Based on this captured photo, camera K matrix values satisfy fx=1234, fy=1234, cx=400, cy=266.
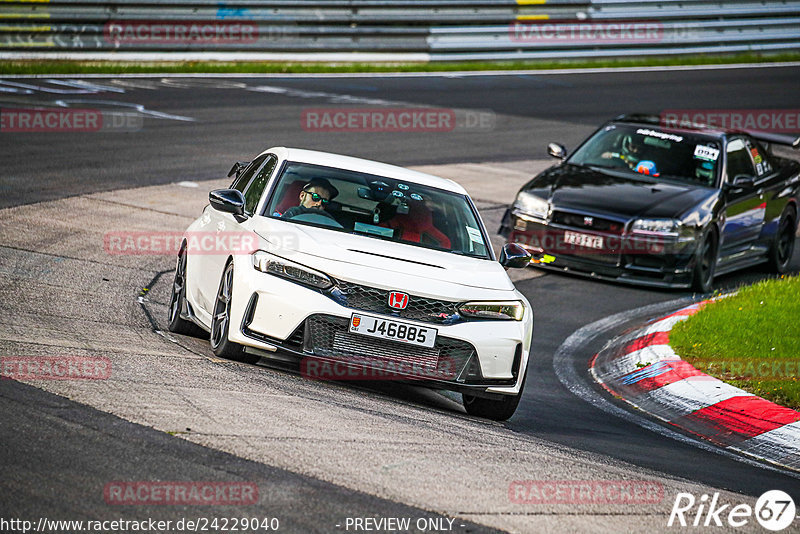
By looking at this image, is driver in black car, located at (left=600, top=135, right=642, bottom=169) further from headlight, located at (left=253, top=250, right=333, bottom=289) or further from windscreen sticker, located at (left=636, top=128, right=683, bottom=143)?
headlight, located at (left=253, top=250, right=333, bottom=289)

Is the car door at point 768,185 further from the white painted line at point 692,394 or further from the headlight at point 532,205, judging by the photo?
the white painted line at point 692,394

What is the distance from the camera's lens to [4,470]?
4926mm

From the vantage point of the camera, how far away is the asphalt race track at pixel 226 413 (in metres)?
5.14

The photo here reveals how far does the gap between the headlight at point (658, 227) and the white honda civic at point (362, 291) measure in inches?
178

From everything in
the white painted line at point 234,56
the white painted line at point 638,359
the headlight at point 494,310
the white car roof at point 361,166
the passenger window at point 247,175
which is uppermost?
the white car roof at point 361,166

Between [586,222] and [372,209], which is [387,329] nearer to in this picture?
[372,209]

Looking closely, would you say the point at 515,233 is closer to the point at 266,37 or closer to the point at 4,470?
the point at 4,470

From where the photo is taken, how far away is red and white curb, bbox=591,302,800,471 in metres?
7.98

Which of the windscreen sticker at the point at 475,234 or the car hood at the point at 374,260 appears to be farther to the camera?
the windscreen sticker at the point at 475,234

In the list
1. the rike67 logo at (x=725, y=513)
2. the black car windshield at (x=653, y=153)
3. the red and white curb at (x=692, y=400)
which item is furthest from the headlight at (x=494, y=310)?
the black car windshield at (x=653, y=153)

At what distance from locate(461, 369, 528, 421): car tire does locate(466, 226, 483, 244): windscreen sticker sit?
47.4 inches

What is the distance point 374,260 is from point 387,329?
0.53m

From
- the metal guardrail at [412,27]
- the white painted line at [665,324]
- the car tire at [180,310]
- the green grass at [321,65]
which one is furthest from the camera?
the metal guardrail at [412,27]

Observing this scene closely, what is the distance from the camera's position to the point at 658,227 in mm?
12859
